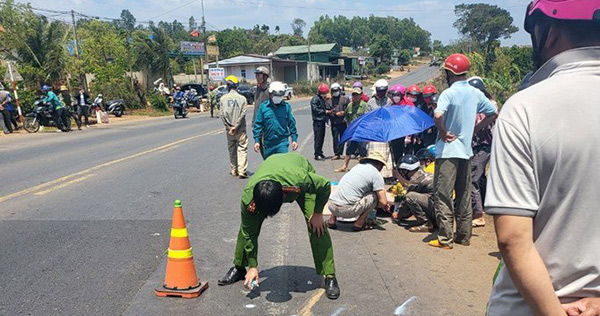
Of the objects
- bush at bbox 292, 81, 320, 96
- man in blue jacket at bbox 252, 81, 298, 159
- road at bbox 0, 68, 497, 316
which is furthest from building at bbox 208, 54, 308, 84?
man in blue jacket at bbox 252, 81, 298, 159

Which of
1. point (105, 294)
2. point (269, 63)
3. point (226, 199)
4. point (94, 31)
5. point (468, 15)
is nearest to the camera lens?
point (105, 294)

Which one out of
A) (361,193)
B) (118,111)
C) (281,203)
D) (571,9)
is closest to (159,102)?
(118,111)

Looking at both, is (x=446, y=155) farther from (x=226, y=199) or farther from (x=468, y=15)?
(x=468, y=15)

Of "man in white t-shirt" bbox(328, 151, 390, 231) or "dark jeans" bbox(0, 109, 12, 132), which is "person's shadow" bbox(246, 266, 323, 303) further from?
"dark jeans" bbox(0, 109, 12, 132)

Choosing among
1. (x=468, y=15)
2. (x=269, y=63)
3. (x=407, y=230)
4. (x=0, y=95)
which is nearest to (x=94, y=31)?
(x=0, y=95)

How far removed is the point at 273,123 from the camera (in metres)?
6.87

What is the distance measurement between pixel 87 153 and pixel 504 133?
11764 mm

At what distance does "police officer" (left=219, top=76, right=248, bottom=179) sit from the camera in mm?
8703

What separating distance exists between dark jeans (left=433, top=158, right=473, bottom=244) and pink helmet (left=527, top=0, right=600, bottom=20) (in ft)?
11.4

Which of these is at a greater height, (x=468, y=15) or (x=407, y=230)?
(x=468, y=15)

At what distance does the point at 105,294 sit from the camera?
382cm

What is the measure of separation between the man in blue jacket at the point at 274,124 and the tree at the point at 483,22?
76.0 meters

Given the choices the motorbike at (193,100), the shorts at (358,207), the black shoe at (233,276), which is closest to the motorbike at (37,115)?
the motorbike at (193,100)

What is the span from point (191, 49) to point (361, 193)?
3872 centimetres
